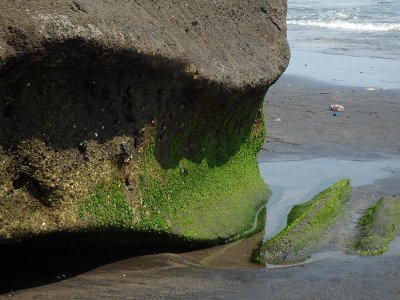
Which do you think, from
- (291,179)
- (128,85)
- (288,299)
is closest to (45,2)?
(128,85)

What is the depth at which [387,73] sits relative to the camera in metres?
16.8

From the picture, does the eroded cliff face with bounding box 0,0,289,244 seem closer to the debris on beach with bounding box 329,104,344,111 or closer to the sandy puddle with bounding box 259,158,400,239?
the sandy puddle with bounding box 259,158,400,239

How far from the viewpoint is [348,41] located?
915 inches

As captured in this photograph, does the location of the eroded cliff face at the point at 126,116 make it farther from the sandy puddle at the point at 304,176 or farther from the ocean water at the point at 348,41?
the ocean water at the point at 348,41

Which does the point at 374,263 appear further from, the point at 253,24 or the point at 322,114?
the point at 322,114

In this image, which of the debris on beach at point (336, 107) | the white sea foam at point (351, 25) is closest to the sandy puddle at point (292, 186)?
the debris on beach at point (336, 107)

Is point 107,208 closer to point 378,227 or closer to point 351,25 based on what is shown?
point 378,227

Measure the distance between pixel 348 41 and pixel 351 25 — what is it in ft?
18.7

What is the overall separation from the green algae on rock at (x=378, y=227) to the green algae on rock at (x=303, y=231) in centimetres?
26

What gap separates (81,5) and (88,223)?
130cm

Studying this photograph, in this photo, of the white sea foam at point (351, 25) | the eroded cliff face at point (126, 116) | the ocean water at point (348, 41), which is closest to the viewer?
the eroded cliff face at point (126, 116)

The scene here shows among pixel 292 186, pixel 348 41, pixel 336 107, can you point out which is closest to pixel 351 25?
pixel 348 41

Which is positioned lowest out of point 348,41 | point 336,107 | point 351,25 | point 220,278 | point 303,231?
point 220,278

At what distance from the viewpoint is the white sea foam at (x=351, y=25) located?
2655 centimetres
